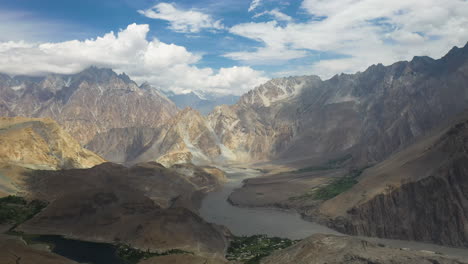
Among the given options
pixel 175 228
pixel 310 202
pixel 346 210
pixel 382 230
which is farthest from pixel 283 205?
pixel 175 228

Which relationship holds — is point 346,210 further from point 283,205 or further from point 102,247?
point 102,247

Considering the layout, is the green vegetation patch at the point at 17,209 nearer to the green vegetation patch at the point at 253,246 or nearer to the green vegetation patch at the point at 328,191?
the green vegetation patch at the point at 253,246

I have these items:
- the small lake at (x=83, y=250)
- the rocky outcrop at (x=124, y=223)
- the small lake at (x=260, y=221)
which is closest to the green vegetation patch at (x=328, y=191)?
the small lake at (x=260, y=221)

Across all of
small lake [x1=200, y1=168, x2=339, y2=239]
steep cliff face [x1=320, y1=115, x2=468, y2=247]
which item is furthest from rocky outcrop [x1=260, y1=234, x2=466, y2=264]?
small lake [x1=200, y1=168, x2=339, y2=239]

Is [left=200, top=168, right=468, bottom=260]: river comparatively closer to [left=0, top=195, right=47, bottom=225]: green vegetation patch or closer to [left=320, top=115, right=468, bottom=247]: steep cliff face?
[left=320, top=115, right=468, bottom=247]: steep cliff face

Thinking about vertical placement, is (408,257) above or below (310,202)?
above

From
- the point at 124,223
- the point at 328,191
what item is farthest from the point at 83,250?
the point at 328,191

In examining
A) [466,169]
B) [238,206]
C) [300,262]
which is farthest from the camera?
[238,206]
